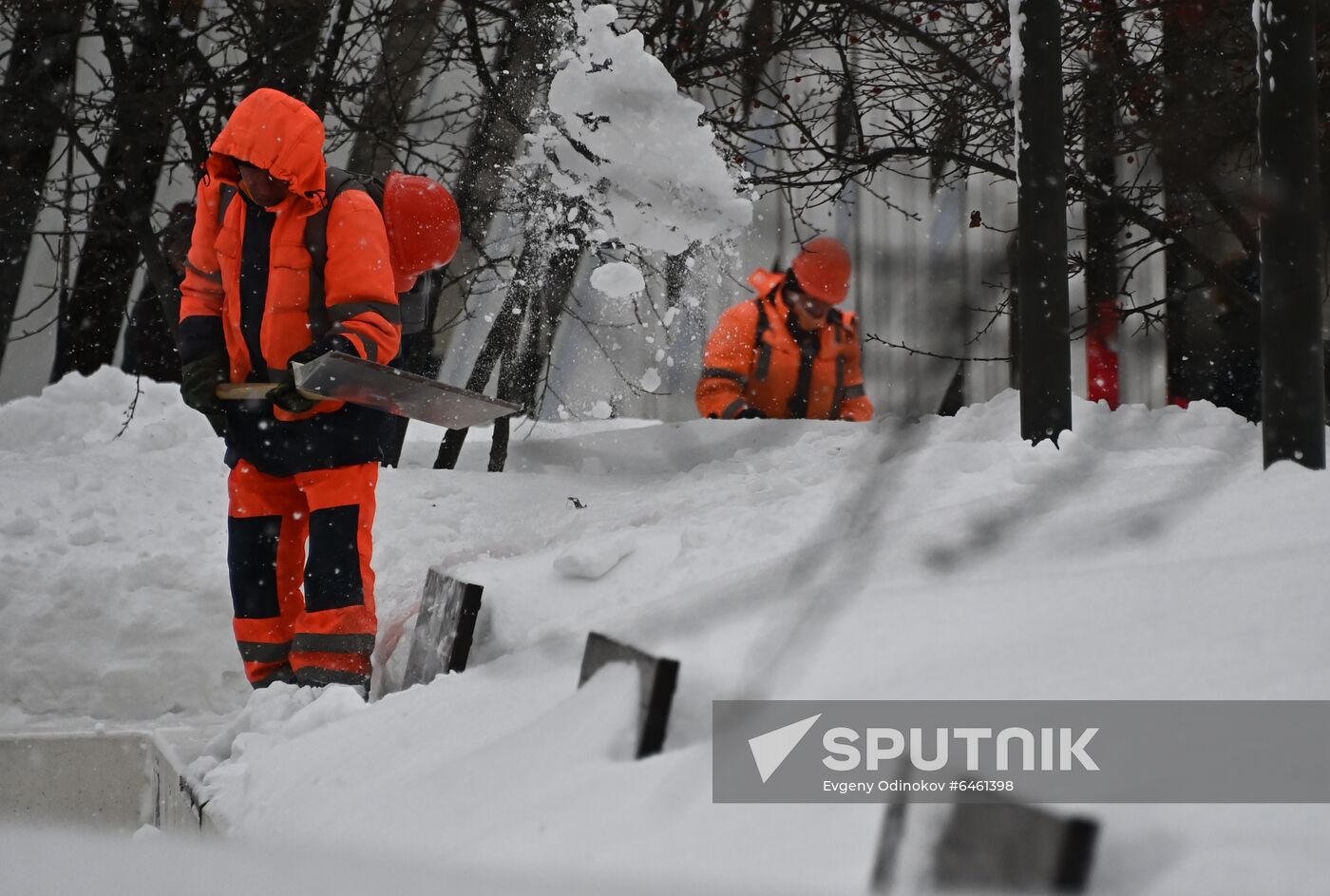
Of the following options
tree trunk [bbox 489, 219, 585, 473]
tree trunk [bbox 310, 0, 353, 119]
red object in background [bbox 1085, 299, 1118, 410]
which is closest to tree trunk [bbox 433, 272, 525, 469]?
tree trunk [bbox 489, 219, 585, 473]

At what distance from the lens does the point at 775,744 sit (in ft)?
5.20

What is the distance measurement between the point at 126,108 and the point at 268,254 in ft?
10.4

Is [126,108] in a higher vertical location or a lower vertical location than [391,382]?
higher

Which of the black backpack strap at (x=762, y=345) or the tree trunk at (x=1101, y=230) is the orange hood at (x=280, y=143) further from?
the black backpack strap at (x=762, y=345)

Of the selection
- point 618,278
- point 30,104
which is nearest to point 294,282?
point 618,278

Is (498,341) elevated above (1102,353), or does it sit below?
above

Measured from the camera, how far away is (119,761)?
126 inches

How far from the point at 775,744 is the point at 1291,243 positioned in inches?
62.8

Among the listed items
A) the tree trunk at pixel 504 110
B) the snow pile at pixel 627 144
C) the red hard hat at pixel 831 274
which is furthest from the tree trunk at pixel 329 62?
the red hard hat at pixel 831 274

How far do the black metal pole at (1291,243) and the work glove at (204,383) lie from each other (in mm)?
2662

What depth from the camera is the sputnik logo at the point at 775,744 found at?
1.56 meters

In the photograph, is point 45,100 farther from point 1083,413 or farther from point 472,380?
point 1083,413

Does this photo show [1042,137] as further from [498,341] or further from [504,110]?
[498,341]

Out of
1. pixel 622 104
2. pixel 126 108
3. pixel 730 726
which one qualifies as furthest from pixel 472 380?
pixel 730 726
